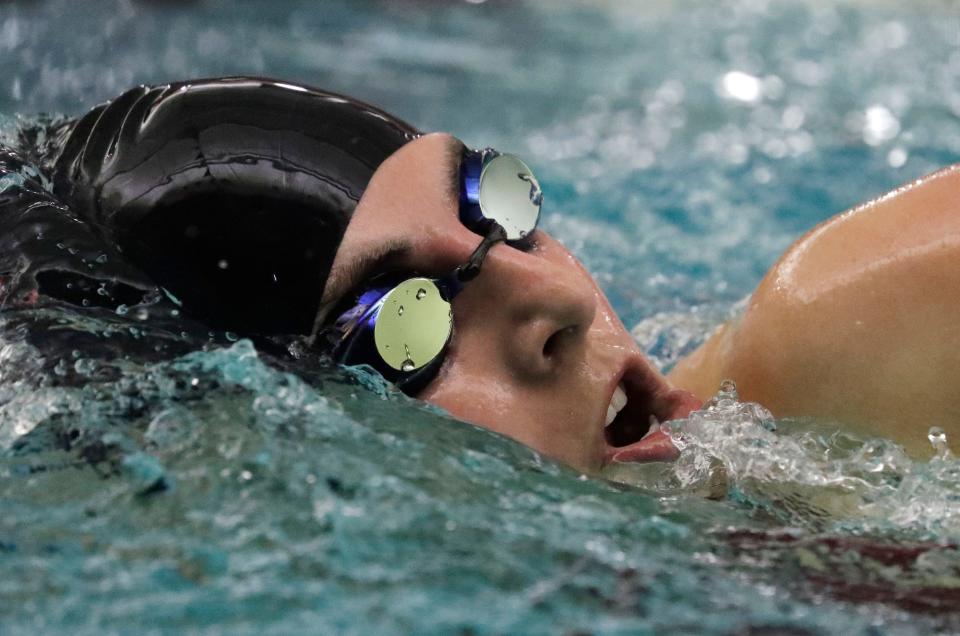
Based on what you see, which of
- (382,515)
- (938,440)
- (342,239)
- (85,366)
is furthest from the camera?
(938,440)

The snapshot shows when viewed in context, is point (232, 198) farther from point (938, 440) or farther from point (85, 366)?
point (938, 440)

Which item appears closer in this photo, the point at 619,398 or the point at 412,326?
the point at 412,326

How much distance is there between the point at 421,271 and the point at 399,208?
92mm

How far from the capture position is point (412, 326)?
157cm

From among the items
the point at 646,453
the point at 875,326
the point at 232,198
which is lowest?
the point at 646,453

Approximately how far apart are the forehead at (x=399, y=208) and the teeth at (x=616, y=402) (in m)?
0.35

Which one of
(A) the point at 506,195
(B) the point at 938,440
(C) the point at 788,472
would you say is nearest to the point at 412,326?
(A) the point at 506,195

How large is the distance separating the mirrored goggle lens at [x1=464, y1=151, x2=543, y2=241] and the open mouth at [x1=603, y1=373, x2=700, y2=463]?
28 centimetres

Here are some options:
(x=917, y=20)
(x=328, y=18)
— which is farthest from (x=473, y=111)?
(x=917, y=20)

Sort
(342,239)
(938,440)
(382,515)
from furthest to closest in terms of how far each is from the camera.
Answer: (938,440), (342,239), (382,515)

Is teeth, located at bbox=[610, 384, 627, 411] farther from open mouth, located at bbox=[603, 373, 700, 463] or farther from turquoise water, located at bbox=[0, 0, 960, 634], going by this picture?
turquoise water, located at bbox=[0, 0, 960, 634]

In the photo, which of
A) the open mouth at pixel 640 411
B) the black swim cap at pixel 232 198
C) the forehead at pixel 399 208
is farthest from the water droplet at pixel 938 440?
the black swim cap at pixel 232 198

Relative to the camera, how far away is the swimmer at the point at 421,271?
1535 millimetres

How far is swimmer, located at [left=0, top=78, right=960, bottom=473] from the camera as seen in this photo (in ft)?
5.04
